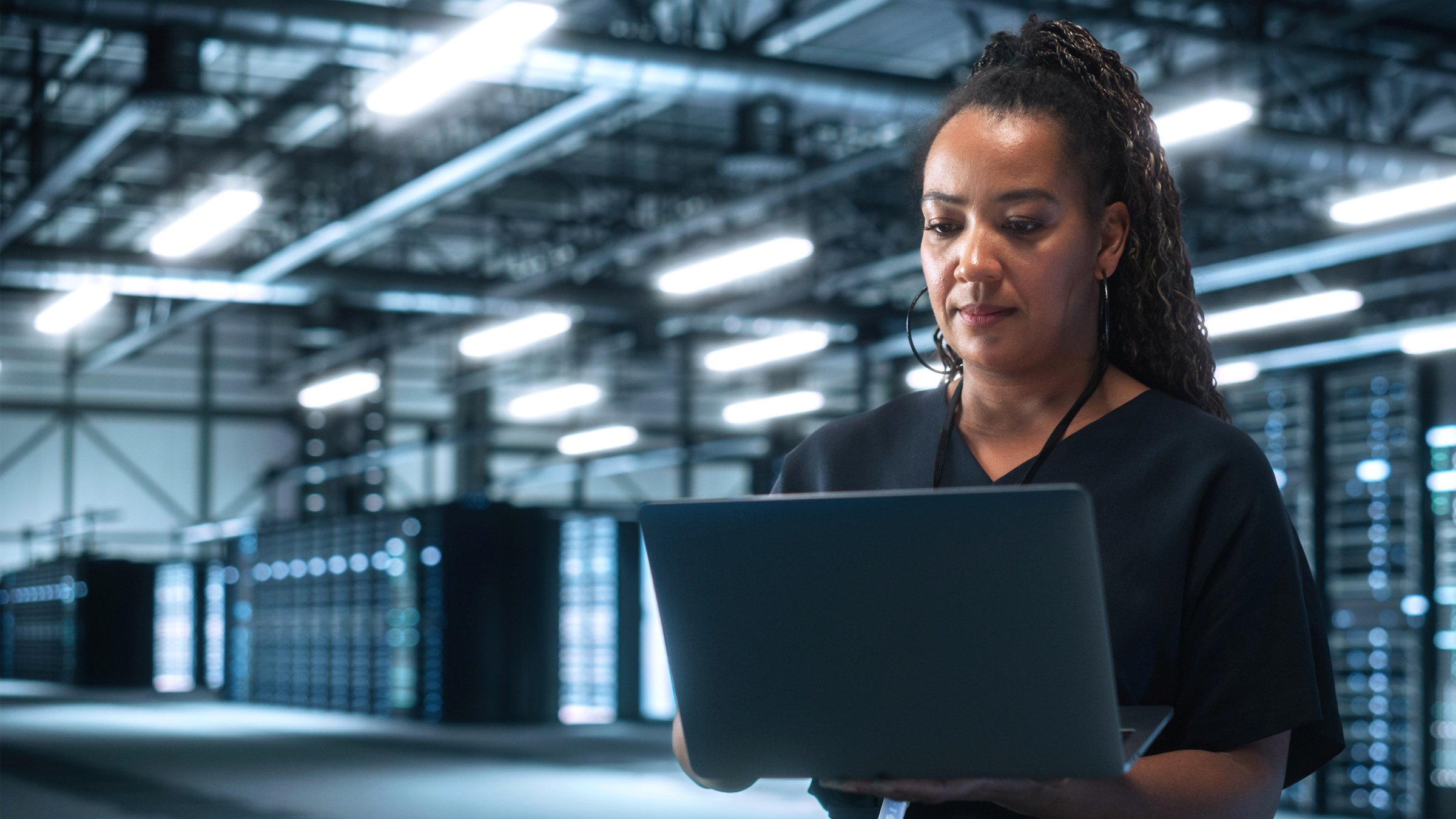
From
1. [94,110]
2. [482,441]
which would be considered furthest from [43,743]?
[482,441]

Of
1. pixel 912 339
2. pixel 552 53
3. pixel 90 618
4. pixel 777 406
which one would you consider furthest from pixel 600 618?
pixel 912 339

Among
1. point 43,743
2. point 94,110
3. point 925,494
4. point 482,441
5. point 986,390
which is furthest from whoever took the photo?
point 482,441

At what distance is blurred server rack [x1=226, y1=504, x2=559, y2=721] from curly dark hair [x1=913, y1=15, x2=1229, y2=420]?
1284 centimetres

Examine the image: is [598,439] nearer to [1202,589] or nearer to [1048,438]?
[1048,438]

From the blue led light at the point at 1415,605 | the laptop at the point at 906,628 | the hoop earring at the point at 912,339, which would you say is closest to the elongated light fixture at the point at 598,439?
the blue led light at the point at 1415,605

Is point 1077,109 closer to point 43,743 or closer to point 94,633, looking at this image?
point 43,743

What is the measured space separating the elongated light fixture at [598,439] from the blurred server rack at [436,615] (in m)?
3.67

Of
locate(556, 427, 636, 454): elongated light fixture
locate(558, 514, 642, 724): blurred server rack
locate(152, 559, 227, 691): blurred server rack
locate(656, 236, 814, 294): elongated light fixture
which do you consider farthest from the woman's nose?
locate(152, 559, 227, 691): blurred server rack

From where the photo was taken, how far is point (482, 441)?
69.1ft

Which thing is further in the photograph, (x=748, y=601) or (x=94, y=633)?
(x=94, y=633)

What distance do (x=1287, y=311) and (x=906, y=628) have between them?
10592 millimetres

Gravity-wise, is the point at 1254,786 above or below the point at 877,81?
below

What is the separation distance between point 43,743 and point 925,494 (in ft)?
40.1

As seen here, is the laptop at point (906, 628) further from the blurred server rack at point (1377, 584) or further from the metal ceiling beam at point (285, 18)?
the metal ceiling beam at point (285, 18)
